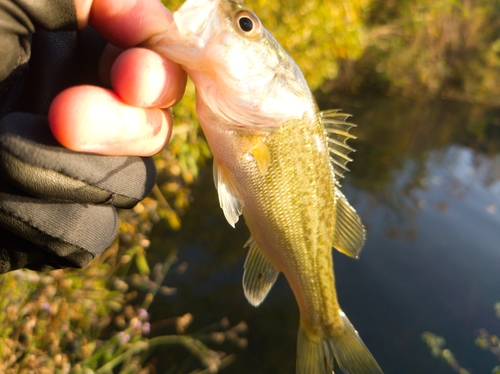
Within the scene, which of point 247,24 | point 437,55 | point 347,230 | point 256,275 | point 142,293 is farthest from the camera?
point 437,55

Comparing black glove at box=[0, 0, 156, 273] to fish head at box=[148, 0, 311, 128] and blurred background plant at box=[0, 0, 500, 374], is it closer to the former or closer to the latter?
fish head at box=[148, 0, 311, 128]

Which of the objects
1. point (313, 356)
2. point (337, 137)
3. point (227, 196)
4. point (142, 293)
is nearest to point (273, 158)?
Result: point (227, 196)

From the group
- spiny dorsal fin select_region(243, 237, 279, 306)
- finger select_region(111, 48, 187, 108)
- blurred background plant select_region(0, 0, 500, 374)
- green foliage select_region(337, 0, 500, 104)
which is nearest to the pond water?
blurred background plant select_region(0, 0, 500, 374)

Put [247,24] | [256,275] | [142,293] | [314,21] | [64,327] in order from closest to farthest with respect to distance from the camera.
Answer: [247,24]
[256,275]
[64,327]
[142,293]
[314,21]

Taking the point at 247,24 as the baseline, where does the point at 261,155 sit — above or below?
below

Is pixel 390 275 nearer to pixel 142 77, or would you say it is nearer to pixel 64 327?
pixel 64 327

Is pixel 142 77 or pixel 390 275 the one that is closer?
pixel 142 77

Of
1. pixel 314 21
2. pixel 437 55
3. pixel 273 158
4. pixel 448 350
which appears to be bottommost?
pixel 437 55
